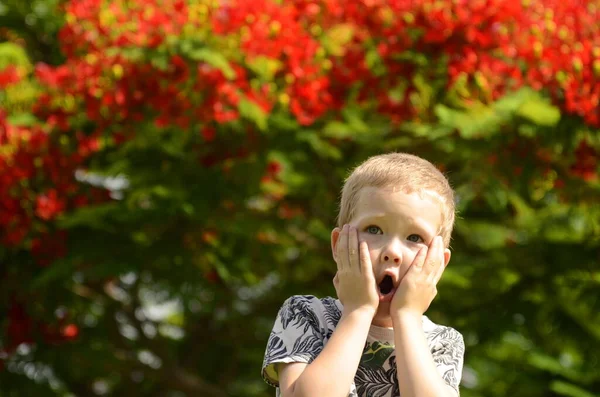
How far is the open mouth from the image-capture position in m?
2.20

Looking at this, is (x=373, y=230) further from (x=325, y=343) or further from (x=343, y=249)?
(x=325, y=343)

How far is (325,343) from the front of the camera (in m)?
2.23

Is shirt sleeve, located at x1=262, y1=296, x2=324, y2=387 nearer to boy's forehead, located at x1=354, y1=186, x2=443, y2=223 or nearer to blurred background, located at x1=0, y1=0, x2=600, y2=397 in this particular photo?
boy's forehead, located at x1=354, y1=186, x2=443, y2=223

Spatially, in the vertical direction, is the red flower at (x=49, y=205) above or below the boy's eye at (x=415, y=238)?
below

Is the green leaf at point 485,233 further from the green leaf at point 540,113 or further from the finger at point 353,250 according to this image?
the finger at point 353,250

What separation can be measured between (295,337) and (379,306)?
19 cm

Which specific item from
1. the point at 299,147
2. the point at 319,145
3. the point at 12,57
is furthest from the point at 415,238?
the point at 12,57

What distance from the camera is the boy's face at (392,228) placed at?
85.3 inches

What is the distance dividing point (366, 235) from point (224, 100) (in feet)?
12.8

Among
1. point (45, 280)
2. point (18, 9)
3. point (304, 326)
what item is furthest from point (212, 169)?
point (304, 326)

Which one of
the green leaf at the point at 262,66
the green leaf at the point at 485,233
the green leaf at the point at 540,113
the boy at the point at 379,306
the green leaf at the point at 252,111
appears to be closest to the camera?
the boy at the point at 379,306

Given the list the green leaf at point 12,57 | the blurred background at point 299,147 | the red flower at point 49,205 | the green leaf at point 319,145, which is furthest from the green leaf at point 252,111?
the green leaf at point 12,57

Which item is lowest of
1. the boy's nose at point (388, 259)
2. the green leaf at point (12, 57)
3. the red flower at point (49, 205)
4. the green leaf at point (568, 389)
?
the red flower at point (49, 205)

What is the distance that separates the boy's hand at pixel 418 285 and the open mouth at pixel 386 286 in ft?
0.14
